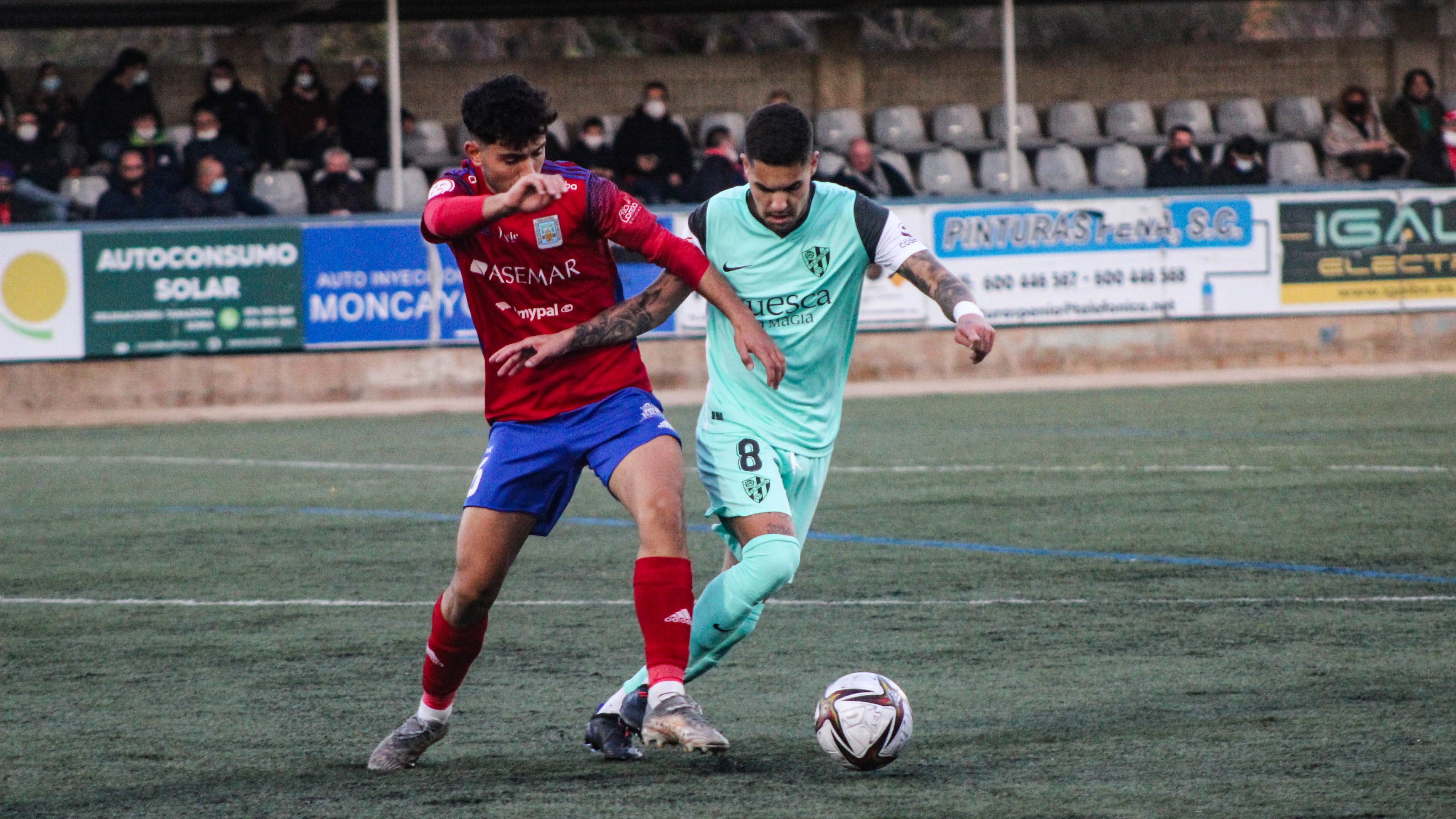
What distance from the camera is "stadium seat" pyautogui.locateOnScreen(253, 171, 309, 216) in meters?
18.7

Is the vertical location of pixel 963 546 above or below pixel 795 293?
below

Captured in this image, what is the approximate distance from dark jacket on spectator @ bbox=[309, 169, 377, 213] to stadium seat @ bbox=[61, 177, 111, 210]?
209 cm

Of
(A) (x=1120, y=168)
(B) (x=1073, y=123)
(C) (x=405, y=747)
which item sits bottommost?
→ (C) (x=405, y=747)

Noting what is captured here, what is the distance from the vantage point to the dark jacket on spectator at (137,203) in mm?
16984

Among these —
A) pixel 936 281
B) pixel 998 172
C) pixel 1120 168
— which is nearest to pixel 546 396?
pixel 936 281

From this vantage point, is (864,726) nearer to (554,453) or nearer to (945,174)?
(554,453)

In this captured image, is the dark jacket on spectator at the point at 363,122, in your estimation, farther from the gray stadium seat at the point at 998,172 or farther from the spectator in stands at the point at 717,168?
the gray stadium seat at the point at 998,172

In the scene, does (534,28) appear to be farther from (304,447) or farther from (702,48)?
(304,447)

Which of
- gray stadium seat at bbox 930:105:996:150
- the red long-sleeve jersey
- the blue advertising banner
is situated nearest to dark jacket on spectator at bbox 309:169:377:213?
the blue advertising banner

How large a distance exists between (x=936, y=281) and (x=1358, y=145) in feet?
54.5

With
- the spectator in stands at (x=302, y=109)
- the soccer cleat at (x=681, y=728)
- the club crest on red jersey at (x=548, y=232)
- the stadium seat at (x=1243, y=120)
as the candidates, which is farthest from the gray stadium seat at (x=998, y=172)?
the soccer cleat at (x=681, y=728)

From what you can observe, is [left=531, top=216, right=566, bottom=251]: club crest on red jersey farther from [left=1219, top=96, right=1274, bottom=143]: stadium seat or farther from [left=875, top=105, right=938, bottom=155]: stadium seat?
[left=1219, top=96, right=1274, bottom=143]: stadium seat

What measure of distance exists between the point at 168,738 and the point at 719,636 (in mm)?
1598

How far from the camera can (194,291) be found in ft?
54.2
